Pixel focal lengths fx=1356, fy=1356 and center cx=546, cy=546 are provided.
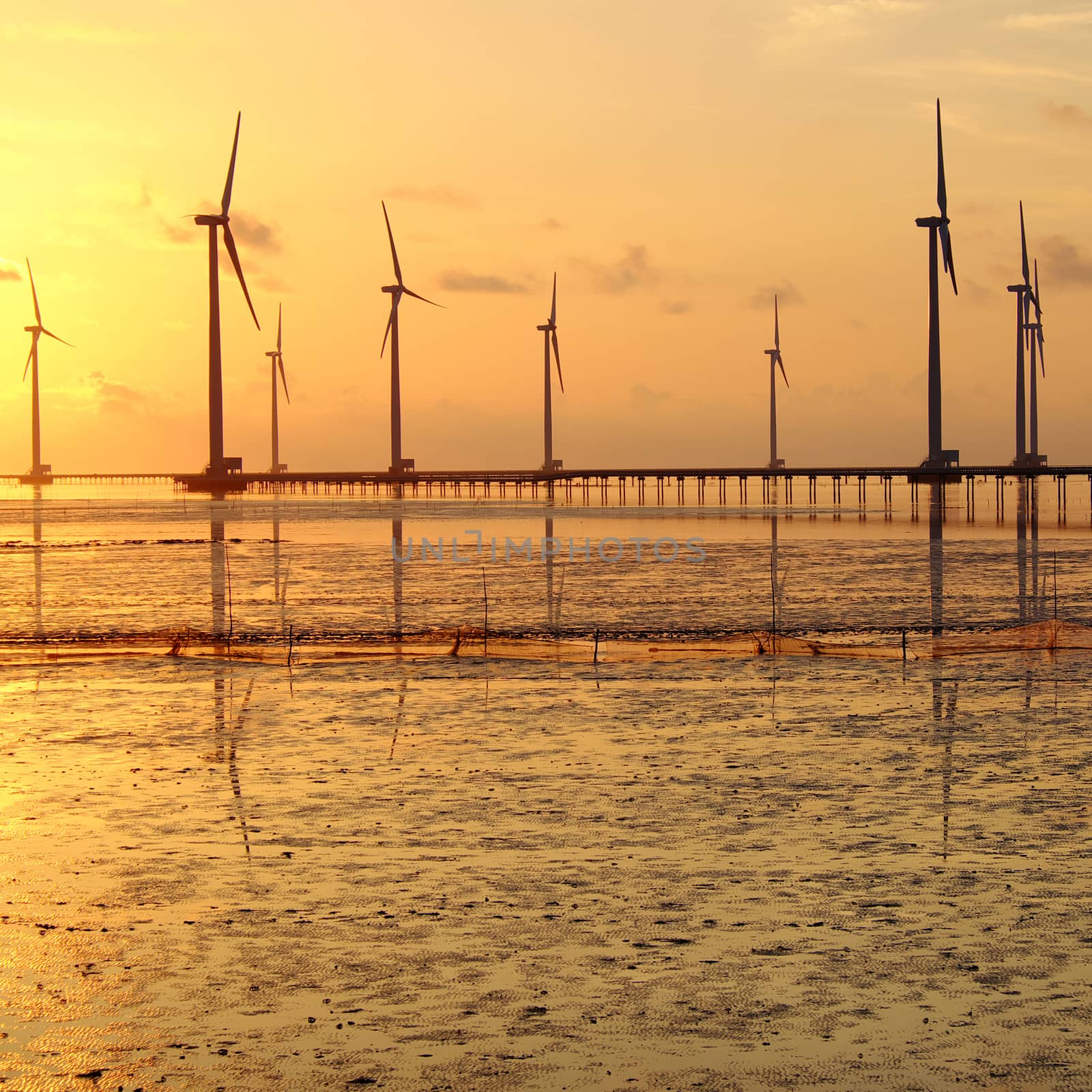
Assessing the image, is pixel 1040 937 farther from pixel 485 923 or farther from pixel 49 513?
pixel 49 513

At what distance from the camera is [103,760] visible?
15742 mm

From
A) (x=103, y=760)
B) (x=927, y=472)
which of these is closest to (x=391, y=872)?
(x=103, y=760)

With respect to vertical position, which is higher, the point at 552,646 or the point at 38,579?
the point at 38,579

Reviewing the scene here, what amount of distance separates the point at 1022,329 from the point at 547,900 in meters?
173

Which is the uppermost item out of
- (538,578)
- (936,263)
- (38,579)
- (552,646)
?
(936,263)

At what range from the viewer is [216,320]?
6280 inches

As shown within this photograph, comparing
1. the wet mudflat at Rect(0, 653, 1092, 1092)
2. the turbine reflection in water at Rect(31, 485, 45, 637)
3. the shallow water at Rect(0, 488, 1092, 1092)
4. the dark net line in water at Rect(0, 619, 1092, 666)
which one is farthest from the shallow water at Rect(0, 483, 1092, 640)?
the wet mudflat at Rect(0, 653, 1092, 1092)

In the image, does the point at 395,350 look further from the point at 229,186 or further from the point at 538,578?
the point at 538,578

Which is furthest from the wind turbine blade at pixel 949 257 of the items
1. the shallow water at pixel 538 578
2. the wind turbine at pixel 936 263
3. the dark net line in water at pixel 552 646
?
the dark net line in water at pixel 552 646

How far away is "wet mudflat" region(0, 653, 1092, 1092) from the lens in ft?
24.6

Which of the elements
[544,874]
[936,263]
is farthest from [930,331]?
[544,874]

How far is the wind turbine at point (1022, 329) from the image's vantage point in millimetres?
156875

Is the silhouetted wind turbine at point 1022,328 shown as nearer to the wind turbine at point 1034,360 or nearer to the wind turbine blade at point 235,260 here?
the wind turbine at point 1034,360

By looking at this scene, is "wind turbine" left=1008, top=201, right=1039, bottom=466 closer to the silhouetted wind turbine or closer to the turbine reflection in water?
the silhouetted wind turbine
